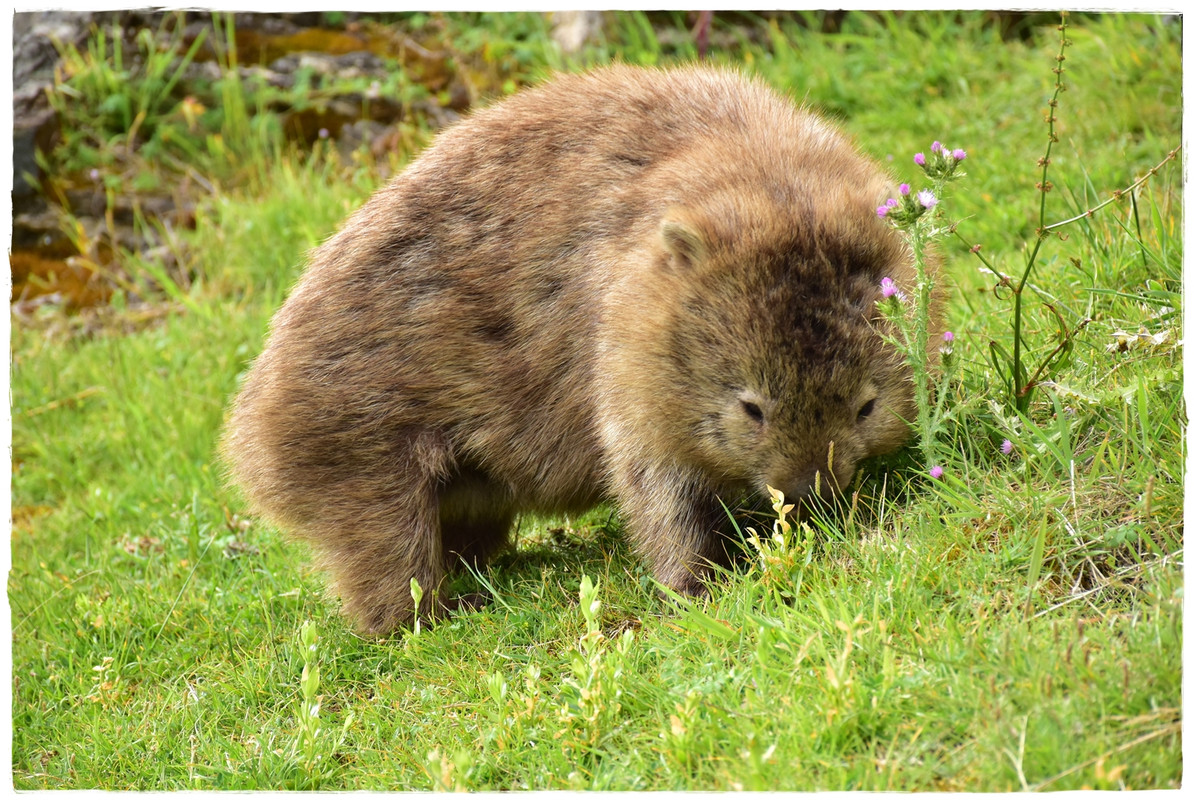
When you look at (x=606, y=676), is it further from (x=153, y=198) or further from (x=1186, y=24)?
(x=153, y=198)

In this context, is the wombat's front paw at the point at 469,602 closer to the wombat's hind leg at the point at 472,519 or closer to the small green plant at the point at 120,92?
the wombat's hind leg at the point at 472,519

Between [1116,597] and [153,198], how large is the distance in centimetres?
759

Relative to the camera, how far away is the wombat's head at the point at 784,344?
11.7 ft

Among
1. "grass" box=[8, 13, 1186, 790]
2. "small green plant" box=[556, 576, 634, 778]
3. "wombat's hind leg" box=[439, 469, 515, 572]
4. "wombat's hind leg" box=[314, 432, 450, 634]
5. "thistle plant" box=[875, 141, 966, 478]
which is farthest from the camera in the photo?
"wombat's hind leg" box=[439, 469, 515, 572]

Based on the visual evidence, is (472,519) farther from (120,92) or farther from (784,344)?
(120,92)

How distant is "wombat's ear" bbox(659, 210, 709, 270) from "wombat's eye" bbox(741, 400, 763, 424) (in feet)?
1.54

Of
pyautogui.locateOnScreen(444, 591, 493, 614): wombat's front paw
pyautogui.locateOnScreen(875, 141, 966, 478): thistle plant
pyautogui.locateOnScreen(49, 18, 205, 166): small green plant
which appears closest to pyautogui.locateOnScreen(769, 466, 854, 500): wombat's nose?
pyautogui.locateOnScreen(875, 141, 966, 478): thistle plant

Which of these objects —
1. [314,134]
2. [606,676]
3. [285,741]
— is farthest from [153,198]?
Answer: [606,676]

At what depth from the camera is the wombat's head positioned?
357 cm

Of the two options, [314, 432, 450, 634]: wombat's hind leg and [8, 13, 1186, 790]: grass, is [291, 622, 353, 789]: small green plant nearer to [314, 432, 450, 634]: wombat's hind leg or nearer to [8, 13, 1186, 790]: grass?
[8, 13, 1186, 790]: grass

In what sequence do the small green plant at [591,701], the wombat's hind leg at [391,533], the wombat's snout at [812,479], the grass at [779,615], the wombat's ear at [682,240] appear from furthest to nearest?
1. the wombat's hind leg at [391,533]
2. the wombat's ear at [682,240]
3. the wombat's snout at [812,479]
4. the small green plant at [591,701]
5. the grass at [779,615]

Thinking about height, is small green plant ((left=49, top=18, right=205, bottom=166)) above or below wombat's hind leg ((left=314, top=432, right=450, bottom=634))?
above

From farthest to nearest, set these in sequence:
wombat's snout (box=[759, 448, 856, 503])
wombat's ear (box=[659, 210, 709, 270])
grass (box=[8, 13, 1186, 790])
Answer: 1. wombat's ear (box=[659, 210, 709, 270])
2. wombat's snout (box=[759, 448, 856, 503])
3. grass (box=[8, 13, 1186, 790])

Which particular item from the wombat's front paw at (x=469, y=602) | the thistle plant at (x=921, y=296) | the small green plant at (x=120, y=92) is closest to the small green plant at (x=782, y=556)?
the thistle plant at (x=921, y=296)
